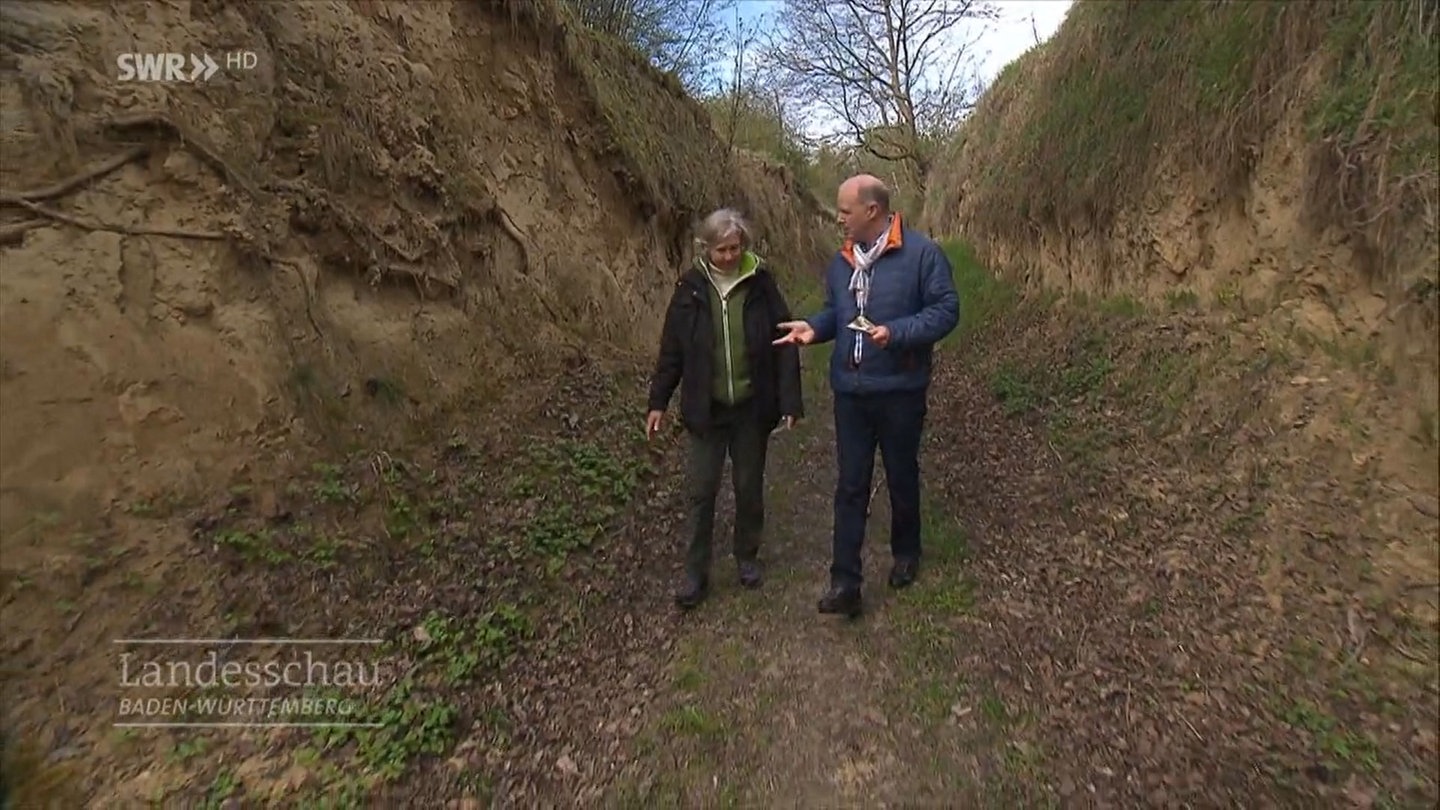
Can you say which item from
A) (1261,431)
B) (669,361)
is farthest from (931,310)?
(1261,431)

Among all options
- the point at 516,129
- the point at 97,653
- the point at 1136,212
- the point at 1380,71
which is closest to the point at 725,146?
the point at 516,129

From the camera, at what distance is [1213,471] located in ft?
12.8

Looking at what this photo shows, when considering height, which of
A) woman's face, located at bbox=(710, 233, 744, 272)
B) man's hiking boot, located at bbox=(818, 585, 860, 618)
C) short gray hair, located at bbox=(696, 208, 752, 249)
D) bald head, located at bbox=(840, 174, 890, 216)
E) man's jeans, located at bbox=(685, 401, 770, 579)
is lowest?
man's hiking boot, located at bbox=(818, 585, 860, 618)

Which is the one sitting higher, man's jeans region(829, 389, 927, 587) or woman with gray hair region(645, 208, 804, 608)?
woman with gray hair region(645, 208, 804, 608)

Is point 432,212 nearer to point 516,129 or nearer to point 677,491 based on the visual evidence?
point 516,129

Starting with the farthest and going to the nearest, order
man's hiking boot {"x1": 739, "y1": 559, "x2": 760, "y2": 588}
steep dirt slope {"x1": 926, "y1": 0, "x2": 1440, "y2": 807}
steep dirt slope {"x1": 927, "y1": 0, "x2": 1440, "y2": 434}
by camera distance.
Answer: man's hiking boot {"x1": 739, "y1": 559, "x2": 760, "y2": 588} → steep dirt slope {"x1": 927, "y1": 0, "x2": 1440, "y2": 434} → steep dirt slope {"x1": 926, "y1": 0, "x2": 1440, "y2": 807}

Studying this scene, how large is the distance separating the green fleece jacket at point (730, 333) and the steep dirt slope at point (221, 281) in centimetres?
191

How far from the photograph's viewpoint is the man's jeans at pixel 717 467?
423cm

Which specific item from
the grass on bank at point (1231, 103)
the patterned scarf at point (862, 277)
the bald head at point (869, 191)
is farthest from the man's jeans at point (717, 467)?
the grass on bank at point (1231, 103)

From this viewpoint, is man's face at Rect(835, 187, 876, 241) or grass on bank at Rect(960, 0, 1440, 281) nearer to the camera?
grass on bank at Rect(960, 0, 1440, 281)

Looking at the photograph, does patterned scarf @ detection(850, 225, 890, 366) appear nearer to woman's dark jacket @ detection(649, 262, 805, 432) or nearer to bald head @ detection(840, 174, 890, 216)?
bald head @ detection(840, 174, 890, 216)

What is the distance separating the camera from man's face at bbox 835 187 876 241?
12.6 feet

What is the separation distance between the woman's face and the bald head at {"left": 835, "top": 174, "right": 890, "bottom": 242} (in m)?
0.56

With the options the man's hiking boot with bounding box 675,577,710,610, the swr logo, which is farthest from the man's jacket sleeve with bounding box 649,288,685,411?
the swr logo
